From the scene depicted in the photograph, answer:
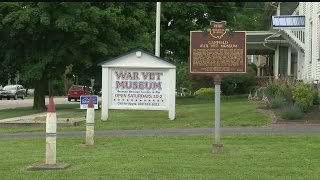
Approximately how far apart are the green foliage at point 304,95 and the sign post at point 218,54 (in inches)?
289

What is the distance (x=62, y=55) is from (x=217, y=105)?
17.8 metres

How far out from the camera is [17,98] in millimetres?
62781

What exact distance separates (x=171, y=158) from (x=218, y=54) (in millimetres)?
2756

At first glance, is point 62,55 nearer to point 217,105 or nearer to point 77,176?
point 217,105

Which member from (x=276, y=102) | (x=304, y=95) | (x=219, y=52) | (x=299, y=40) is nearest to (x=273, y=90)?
(x=276, y=102)

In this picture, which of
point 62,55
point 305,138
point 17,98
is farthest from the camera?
point 17,98

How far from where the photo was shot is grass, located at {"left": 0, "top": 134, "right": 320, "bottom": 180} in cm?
896

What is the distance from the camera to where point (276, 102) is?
20.3m

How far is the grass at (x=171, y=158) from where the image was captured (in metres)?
8.96

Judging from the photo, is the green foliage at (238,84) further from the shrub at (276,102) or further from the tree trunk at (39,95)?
the shrub at (276,102)

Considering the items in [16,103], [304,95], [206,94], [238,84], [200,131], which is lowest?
[16,103]

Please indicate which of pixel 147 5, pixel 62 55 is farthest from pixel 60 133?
pixel 147 5

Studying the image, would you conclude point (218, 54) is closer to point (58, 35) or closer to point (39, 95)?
point (58, 35)

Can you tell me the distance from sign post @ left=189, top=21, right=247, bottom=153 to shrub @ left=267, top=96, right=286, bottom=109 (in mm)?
8109
